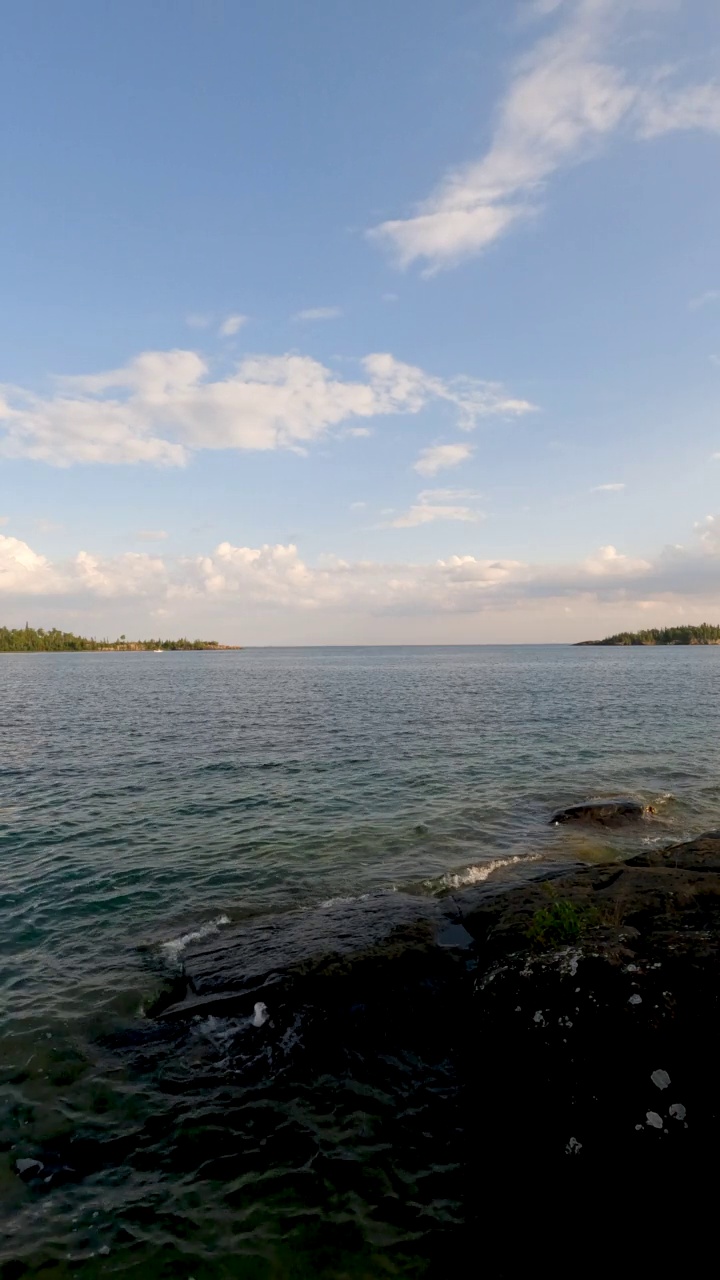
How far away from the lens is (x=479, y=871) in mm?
18094

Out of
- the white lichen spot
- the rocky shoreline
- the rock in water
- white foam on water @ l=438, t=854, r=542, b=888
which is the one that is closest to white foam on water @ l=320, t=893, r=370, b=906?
the rocky shoreline

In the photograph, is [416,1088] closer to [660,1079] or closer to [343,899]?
[660,1079]

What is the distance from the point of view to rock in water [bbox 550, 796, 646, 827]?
23328mm

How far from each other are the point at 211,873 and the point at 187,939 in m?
4.45

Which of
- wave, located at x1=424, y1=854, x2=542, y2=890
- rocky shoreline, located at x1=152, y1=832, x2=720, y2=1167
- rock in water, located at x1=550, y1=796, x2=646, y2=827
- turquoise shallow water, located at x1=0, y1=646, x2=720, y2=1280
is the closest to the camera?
turquoise shallow water, located at x1=0, y1=646, x2=720, y2=1280

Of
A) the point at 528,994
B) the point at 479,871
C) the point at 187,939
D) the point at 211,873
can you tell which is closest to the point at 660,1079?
the point at 528,994

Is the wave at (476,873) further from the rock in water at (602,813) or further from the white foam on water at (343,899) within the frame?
the rock in water at (602,813)

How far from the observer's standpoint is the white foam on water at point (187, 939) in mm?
13803

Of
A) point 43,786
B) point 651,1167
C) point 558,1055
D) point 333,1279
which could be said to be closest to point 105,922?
point 333,1279

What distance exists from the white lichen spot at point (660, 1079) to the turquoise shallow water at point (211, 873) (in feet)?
9.00

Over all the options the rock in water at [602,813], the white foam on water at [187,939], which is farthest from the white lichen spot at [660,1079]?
the rock in water at [602,813]

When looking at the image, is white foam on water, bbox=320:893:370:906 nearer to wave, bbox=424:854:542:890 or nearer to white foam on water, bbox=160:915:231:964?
wave, bbox=424:854:542:890

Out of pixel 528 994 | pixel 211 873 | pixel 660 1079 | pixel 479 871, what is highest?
pixel 528 994

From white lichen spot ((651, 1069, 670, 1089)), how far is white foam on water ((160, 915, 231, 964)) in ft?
32.1
